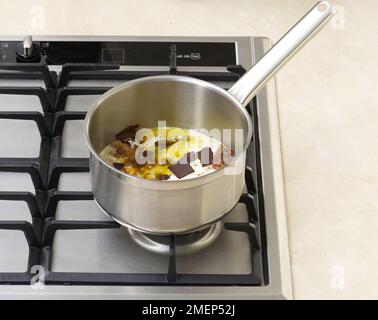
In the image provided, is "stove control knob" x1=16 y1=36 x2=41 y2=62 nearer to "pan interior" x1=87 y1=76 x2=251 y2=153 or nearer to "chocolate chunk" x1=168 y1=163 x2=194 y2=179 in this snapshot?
"pan interior" x1=87 y1=76 x2=251 y2=153

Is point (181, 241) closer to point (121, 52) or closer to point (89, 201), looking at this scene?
point (89, 201)

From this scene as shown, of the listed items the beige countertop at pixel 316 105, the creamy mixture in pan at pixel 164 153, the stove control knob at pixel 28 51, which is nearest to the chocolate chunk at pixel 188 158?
the creamy mixture in pan at pixel 164 153

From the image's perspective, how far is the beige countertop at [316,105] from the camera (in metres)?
0.82

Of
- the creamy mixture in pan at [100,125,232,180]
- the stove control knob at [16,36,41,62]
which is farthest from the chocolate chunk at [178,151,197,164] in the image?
the stove control knob at [16,36,41,62]

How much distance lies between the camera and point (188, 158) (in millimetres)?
836

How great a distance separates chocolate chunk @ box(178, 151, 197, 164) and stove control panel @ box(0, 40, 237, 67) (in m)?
0.23

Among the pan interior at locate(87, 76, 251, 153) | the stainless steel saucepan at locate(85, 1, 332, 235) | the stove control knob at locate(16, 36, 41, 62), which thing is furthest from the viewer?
the stove control knob at locate(16, 36, 41, 62)

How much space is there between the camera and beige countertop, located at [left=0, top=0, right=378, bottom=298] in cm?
82

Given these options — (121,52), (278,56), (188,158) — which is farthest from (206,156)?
(121,52)

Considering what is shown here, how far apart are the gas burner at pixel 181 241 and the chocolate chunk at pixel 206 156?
75 mm

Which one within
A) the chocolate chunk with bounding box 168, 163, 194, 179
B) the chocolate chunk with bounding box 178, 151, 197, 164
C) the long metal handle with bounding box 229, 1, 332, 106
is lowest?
the chocolate chunk with bounding box 168, 163, 194, 179

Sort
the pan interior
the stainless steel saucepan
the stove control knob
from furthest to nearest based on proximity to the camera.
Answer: the stove control knob
the pan interior
the stainless steel saucepan

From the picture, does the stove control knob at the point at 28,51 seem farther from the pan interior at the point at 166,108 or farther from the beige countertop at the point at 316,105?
the pan interior at the point at 166,108

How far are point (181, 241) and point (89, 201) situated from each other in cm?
13
